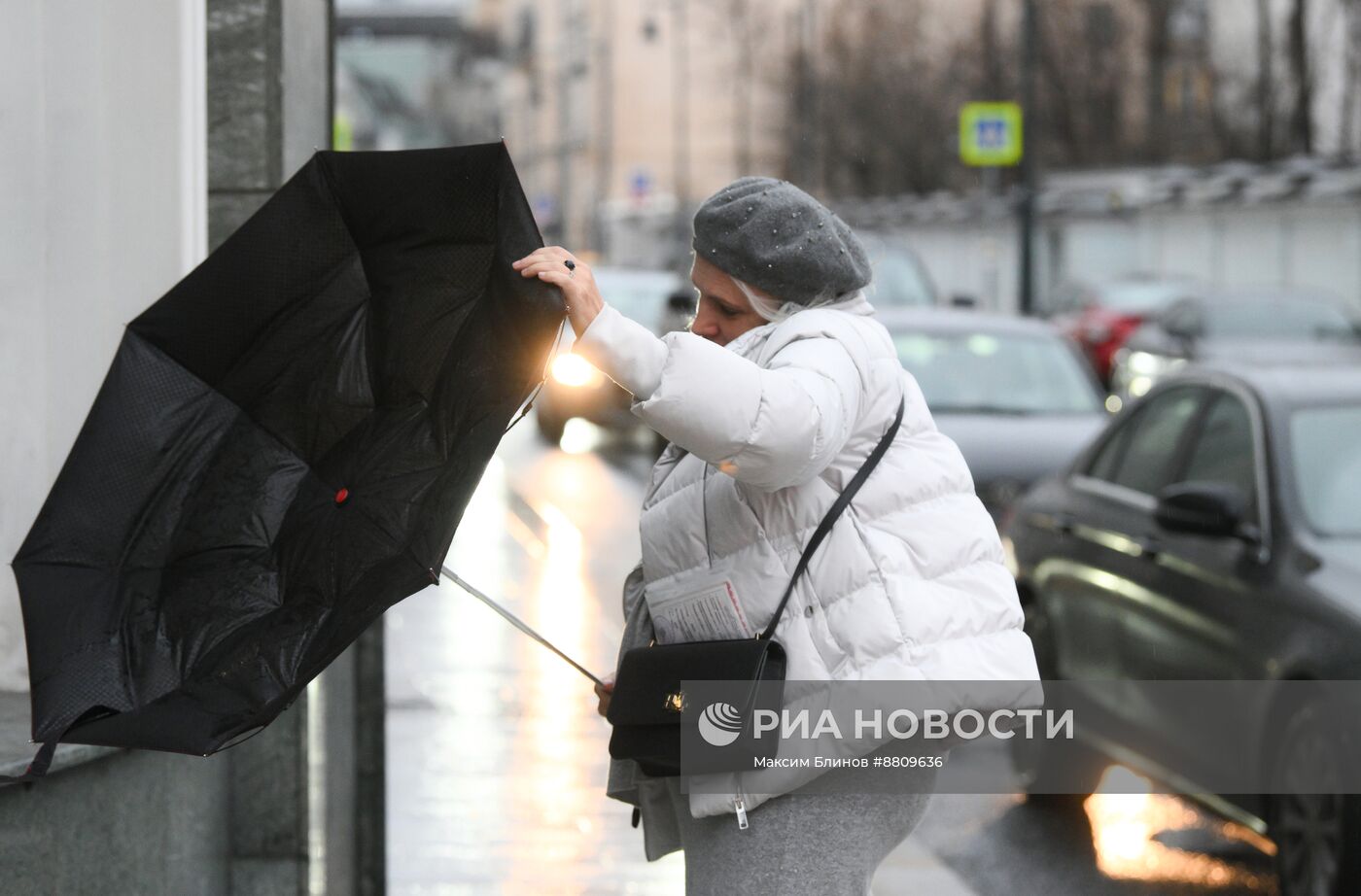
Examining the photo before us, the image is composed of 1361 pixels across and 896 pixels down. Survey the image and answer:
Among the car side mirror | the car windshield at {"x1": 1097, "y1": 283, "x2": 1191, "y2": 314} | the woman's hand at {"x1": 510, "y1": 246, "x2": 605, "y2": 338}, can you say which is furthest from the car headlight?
the car windshield at {"x1": 1097, "y1": 283, "x2": 1191, "y2": 314}

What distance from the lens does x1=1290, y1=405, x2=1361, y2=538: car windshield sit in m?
6.02

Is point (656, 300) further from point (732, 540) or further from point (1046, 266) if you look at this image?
point (1046, 266)

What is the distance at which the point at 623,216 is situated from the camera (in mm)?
62188

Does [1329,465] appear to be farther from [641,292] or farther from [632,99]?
[632,99]

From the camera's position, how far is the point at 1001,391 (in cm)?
1155

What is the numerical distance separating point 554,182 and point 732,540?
334 ft

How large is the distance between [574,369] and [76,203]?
4.57 feet

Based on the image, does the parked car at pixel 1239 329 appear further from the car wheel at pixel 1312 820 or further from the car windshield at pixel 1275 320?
the car wheel at pixel 1312 820

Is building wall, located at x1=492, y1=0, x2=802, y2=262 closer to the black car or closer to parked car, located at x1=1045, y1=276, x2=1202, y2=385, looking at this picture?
parked car, located at x1=1045, y1=276, x2=1202, y2=385

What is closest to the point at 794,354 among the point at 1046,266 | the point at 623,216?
the point at 1046,266

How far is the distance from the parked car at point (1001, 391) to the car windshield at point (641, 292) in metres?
9.50

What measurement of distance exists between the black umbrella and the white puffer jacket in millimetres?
276

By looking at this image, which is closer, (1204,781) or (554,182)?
(1204,781)

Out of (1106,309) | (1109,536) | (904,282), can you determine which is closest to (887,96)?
(1106,309)
